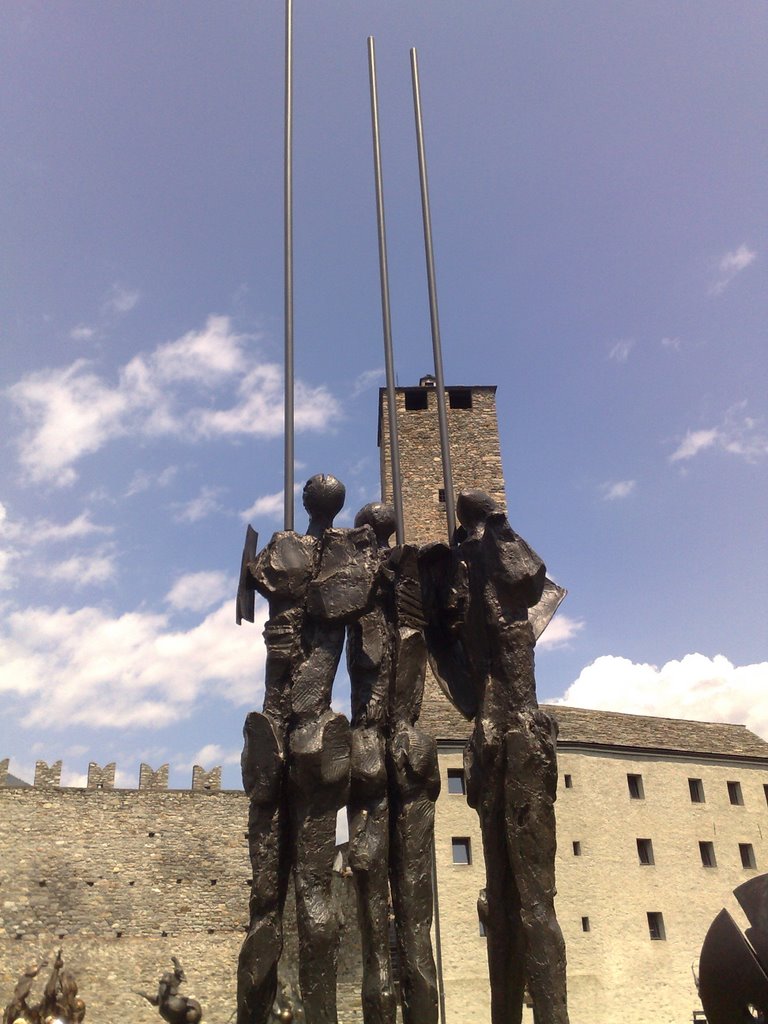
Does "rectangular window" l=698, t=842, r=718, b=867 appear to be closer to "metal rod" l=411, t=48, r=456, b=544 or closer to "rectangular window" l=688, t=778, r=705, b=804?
"rectangular window" l=688, t=778, r=705, b=804

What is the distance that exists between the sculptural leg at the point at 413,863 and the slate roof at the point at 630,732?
20.2m

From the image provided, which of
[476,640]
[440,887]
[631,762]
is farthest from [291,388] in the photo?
[631,762]

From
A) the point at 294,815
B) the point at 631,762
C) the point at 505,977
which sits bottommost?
the point at 505,977

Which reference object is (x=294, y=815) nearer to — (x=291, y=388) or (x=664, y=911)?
(x=291, y=388)

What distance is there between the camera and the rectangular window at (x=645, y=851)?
26.3 metres

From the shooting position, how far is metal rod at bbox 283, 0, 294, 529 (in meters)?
6.69

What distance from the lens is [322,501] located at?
6418 mm

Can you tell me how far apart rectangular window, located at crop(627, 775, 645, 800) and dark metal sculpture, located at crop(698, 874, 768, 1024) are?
2238cm

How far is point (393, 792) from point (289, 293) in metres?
4.31

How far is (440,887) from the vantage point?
77.5 feet

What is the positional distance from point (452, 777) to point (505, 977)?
67.1 ft

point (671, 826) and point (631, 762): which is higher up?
point (631, 762)

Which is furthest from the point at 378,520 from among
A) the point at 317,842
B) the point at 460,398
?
the point at 460,398

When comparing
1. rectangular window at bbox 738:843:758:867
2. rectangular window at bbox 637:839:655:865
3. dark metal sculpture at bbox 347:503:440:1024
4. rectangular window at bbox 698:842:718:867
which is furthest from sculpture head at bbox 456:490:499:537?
rectangular window at bbox 738:843:758:867
